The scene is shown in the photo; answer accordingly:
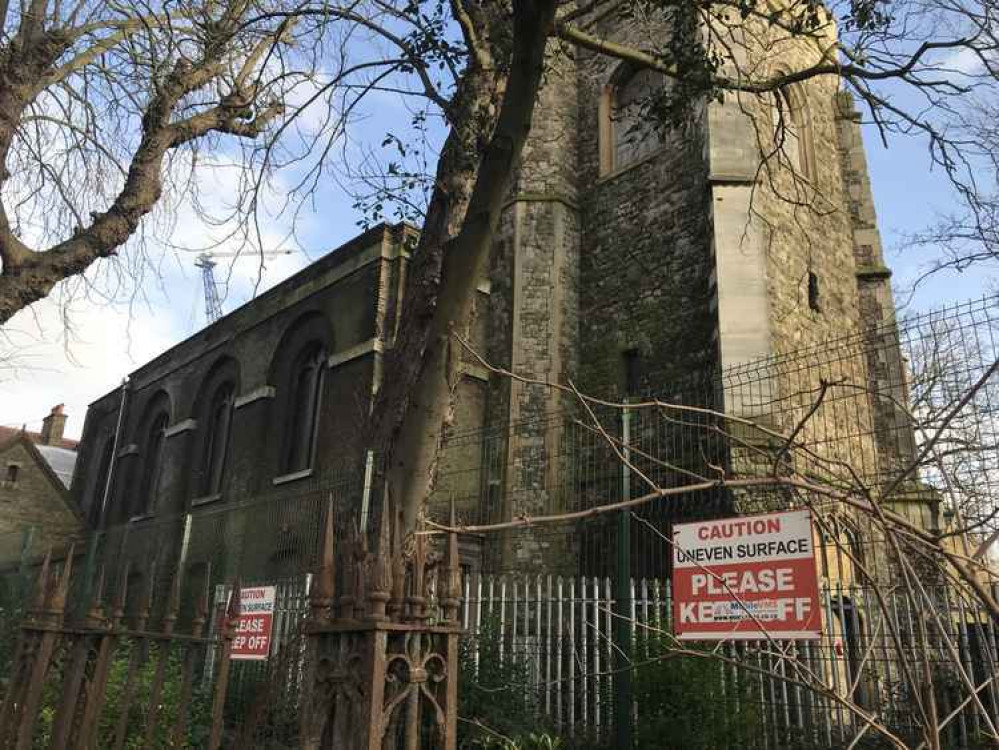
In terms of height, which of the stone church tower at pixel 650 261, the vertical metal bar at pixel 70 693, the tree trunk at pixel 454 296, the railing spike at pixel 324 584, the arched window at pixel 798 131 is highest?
the arched window at pixel 798 131

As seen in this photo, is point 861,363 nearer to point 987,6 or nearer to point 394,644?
point 987,6

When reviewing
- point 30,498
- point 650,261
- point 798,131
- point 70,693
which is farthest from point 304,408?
point 30,498

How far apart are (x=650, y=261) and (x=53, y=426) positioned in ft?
123

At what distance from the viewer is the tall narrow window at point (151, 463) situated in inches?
850

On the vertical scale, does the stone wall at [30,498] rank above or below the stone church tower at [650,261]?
below

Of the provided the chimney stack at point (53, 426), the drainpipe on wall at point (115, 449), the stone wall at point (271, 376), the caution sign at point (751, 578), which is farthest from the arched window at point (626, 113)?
the chimney stack at point (53, 426)

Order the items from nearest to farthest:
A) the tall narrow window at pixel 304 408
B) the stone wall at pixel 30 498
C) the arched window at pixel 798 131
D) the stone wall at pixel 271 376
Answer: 1. the stone wall at pixel 271 376
2. the arched window at pixel 798 131
3. the tall narrow window at pixel 304 408
4. the stone wall at pixel 30 498

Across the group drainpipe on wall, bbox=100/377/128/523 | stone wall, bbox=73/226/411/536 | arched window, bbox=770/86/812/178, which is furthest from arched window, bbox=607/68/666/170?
drainpipe on wall, bbox=100/377/128/523

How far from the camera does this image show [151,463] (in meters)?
22.6

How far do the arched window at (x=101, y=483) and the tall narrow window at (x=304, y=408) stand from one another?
1055 centimetres

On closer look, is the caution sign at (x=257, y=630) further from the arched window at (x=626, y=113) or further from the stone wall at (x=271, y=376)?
the arched window at (x=626, y=113)

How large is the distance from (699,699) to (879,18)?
6010mm

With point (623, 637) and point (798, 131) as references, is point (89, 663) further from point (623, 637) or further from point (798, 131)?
point (798, 131)

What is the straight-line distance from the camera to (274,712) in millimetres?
7562
